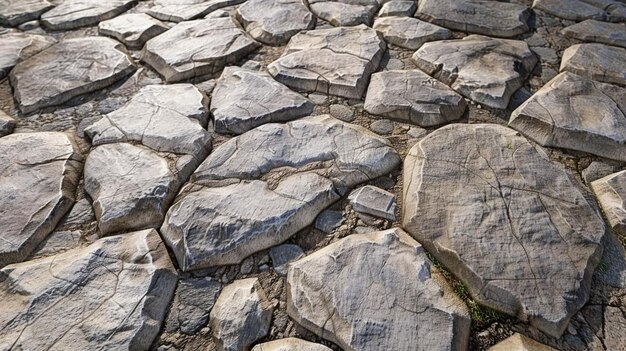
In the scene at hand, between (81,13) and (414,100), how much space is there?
8.40 feet

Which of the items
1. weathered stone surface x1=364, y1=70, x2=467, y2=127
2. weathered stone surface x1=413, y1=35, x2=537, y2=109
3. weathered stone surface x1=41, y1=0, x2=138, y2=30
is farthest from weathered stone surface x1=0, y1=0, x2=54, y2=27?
weathered stone surface x1=413, y1=35, x2=537, y2=109

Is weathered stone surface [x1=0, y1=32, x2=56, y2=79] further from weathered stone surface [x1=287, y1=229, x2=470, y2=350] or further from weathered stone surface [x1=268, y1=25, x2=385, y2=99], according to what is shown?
weathered stone surface [x1=287, y1=229, x2=470, y2=350]

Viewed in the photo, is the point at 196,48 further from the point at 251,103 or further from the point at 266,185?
the point at 266,185

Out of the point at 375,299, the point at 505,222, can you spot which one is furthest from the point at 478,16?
the point at 375,299

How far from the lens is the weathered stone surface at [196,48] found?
2.53m

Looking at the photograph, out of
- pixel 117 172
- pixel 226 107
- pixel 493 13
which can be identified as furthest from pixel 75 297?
pixel 493 13

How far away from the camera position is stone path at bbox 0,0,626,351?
1374 millimetres

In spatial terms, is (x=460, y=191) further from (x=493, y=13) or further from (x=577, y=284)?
(x=493, y=13)

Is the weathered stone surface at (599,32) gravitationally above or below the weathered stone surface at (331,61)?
below

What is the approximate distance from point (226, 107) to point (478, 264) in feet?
4.69

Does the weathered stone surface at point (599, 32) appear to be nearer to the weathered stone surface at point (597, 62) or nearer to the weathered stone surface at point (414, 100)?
the weathered stone surface at point (597, 62)

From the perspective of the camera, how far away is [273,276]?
1.53 metres

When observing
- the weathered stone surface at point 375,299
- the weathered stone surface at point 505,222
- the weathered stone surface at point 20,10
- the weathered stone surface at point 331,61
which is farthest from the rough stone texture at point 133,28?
the weathered stone surface at point 375,299

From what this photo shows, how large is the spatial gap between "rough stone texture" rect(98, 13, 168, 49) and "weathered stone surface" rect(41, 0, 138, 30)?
0.11 meters
